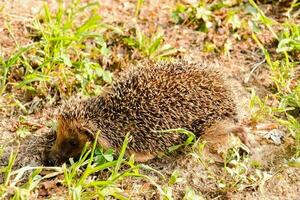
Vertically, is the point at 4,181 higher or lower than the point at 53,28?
lower

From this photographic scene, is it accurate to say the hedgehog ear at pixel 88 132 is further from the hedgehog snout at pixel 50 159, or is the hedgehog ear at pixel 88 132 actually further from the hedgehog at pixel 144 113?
the hedgehog snout at pixel 50 159

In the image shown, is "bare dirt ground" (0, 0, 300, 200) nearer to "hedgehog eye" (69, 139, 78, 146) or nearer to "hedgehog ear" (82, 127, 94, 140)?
"hedgehog eye" (69, 139, 78, 146)

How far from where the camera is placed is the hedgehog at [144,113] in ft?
15.8

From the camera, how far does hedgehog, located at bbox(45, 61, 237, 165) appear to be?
482 cm

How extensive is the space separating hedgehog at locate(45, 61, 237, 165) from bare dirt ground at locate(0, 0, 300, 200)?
0.27 metres

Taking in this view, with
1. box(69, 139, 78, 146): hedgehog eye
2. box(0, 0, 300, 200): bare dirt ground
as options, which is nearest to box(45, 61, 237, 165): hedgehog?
box(69, 139, 78, 146): hedgehog eye

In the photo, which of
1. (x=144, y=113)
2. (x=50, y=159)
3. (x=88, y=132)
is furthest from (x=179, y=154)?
(x=50, y=159)

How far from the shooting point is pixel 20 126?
521 cm

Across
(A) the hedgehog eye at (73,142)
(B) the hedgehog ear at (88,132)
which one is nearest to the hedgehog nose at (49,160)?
(A) the hedgehog eye at (73,142)

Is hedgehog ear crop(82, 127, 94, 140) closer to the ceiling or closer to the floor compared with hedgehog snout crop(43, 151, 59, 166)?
closer to the ceiling

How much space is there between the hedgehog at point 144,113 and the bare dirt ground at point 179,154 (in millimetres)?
273

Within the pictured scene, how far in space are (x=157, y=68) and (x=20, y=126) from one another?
54.3 inches

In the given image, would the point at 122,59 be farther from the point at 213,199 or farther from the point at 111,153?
the point at 213,199

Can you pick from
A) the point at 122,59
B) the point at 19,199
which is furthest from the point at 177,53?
the point at 19,199
